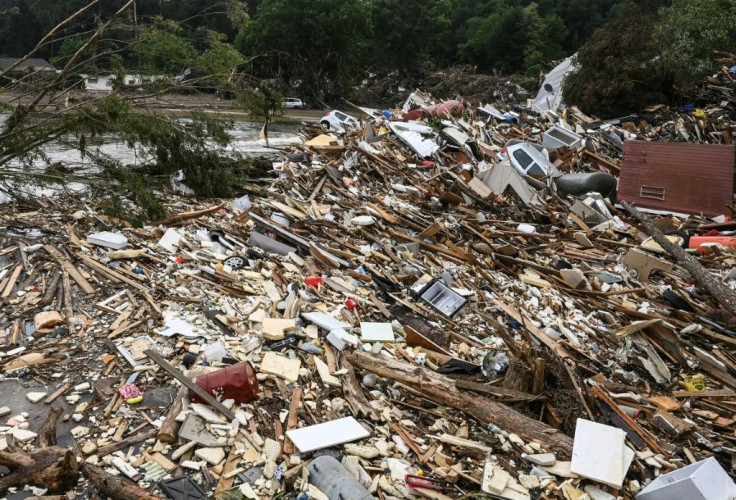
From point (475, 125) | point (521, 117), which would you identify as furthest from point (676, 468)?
point (521, 117)

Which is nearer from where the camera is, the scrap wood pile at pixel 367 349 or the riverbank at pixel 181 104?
the scrap wood pile at pixel 367 349

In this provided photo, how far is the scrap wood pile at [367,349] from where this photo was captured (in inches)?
144

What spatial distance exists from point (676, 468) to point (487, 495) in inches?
61.3

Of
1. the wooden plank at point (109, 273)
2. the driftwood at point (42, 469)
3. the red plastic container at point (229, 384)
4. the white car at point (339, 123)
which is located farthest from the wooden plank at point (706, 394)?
the white car at point (339, 123)

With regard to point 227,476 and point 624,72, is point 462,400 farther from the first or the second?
point 624,72

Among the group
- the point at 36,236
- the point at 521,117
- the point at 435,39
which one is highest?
the point at 36,236

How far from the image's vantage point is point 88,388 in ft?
14.2

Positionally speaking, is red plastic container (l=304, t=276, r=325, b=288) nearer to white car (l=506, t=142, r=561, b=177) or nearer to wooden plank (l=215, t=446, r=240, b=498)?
wooden plank (l=215, t=446, r=240, b=498)

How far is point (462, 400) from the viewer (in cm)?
433

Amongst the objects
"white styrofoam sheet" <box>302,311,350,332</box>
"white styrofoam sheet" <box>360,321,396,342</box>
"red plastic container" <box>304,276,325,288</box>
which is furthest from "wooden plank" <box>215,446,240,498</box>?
"red plastic container" <box>304,276,325,288</box>

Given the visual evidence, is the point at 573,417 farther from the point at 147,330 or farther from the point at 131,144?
the point at 131,144

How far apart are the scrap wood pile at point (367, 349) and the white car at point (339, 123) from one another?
5585 mm

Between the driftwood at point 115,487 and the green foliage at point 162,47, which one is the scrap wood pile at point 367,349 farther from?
the green foliage at point 162,47

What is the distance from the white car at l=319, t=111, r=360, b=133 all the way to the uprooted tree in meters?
4.25
